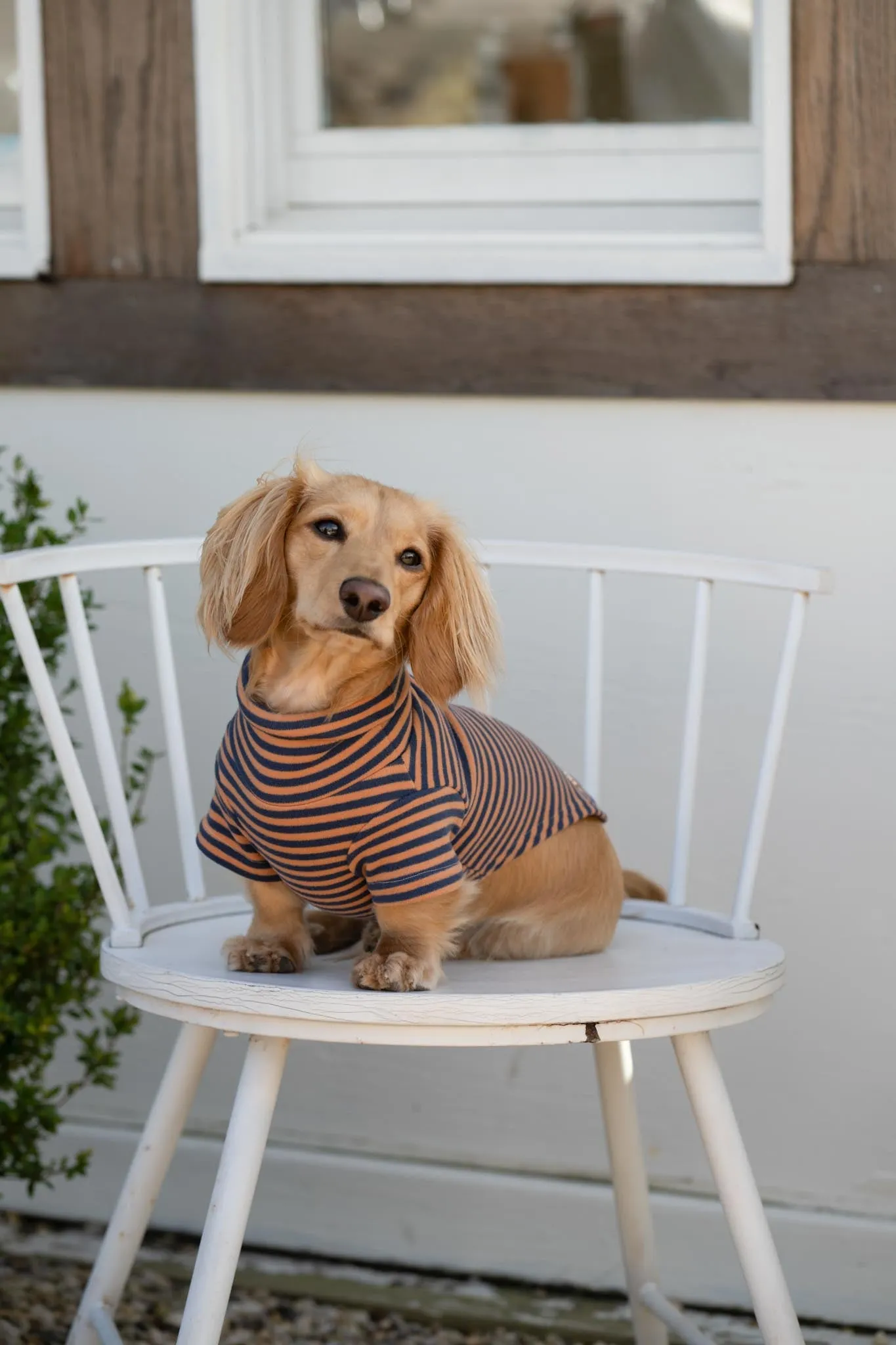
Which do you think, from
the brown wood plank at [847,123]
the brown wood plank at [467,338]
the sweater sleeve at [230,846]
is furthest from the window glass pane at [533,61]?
the sweater sleeve at [230,846]

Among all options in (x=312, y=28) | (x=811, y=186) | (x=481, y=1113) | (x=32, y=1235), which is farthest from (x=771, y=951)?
(x=312, y=28)

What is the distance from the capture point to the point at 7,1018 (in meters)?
1.87

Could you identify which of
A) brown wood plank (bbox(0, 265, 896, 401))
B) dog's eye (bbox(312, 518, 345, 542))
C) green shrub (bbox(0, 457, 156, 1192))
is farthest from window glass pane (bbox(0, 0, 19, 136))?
dog's eye (bbox(312, 518, 345, 542))

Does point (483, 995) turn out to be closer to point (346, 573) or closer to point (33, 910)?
point (346, 573)

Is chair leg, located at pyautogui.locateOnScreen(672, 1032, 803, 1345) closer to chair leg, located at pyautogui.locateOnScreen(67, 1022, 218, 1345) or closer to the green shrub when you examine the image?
chair leg, located at pyautogui.locateOnScreen(67, 1022, 218, 1345)

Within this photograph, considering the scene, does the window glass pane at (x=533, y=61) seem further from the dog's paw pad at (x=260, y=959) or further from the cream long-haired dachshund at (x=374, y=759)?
the dog's paw pad at (x=260, y=959)

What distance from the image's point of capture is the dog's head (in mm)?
1507

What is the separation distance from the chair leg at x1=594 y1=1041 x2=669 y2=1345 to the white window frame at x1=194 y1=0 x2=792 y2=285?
41.1 inches

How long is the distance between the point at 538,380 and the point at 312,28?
0.70 metres

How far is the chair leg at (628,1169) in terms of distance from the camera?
74.0 inches

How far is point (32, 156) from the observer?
2346mm

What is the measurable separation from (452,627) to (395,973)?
0.35 metres

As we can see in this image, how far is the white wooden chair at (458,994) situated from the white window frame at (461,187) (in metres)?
0.49

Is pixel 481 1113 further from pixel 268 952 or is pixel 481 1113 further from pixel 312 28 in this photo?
pixel 312 28
